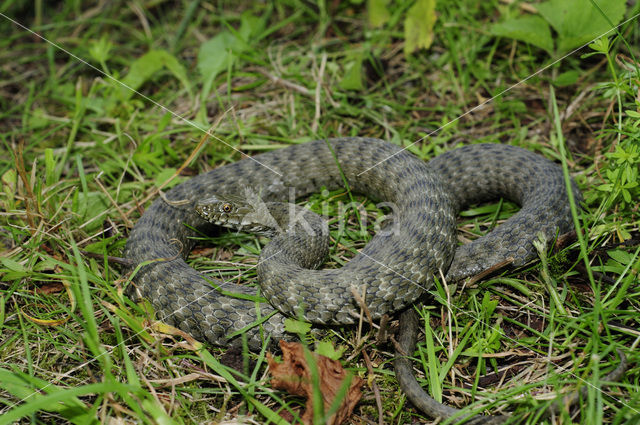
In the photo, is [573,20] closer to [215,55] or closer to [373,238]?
[373,238]

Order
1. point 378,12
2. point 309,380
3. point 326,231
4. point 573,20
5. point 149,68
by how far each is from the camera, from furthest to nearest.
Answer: point 378,12, point 149,68, point 573,20, point 326,231, point 309,380

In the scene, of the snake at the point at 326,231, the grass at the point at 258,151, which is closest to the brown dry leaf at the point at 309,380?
the grass at the point at 258,151

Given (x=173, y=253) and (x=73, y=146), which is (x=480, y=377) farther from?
(x=73, y=146)

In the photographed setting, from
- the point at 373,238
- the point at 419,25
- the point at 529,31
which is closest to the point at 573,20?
the point at 529,31

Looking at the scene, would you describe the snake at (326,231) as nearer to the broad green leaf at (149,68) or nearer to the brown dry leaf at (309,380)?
the brown dry leaf at (309,380)

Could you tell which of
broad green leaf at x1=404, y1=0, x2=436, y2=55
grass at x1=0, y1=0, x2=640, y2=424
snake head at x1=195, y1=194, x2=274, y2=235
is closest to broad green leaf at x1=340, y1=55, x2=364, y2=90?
grass at x1=0, y1=0, x2=640, y2=424
